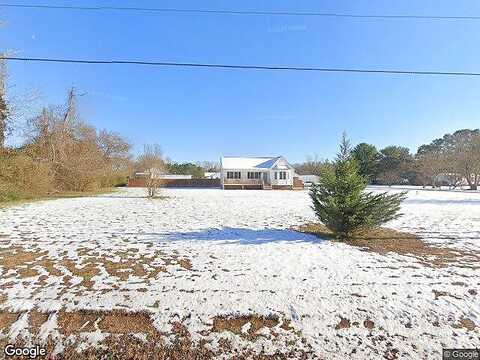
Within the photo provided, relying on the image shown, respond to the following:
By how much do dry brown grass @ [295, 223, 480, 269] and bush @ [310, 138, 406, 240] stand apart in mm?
465

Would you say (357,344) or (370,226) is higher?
(370,226)

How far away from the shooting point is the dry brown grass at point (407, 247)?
5.52 meters

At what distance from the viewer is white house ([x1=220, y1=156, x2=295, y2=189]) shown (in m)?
40.7

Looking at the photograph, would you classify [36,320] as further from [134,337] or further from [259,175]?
[259,175]

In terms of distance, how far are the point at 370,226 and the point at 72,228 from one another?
8884 mm

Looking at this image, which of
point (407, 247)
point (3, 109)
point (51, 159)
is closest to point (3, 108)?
point (3, 109)

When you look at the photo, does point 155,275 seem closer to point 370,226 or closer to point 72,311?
point 72,311

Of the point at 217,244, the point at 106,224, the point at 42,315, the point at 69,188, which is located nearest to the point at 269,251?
the point at 217,244

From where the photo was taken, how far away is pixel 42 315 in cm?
332

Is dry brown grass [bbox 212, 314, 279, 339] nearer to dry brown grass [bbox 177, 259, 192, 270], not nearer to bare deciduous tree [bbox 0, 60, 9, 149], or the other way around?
dry brown grass [bbox 177, 259, 192, 270]

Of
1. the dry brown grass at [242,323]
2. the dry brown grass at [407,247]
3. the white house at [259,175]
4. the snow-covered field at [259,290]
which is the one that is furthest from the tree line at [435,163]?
the dry brown grass at [242,323]

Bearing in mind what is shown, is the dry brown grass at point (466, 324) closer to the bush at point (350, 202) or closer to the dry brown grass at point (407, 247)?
the dry brown grass at point (407, 247)

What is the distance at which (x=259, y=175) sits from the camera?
42.1 m

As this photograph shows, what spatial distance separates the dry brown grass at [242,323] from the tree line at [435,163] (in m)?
27.4
